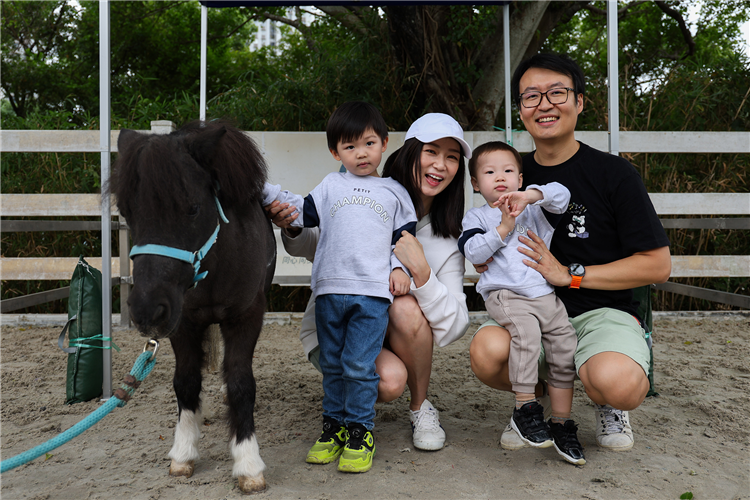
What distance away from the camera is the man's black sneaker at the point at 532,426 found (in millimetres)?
1984

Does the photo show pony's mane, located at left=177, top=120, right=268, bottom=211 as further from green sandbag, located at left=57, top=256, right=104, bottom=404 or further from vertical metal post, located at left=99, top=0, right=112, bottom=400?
green sandbag, located at left=57, top=256, right=104, bottom=404

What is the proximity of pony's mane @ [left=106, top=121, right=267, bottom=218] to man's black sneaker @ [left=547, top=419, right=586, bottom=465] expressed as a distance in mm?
1517

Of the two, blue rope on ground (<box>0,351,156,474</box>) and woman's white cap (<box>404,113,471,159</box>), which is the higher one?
woman's white cap (<box>404,113,471,159</box>)

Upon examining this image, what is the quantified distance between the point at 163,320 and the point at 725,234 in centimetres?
535

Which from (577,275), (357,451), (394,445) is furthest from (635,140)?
(357,451)

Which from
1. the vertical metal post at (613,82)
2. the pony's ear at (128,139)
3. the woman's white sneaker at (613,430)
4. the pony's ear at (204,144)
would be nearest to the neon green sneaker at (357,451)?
the woman's white sneaker at (613,430)

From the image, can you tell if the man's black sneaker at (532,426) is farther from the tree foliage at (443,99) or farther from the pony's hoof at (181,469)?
the tree foliage at (443,99)

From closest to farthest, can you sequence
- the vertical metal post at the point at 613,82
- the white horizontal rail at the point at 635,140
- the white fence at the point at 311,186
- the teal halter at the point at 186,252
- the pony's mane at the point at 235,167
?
the teal halter at the point at 186,252 → the pony's mane at the point at 235,167 → the vertical metal post at the point at 613,82 → the white fence at the point at 311,186 → the white horizontal rail at the point at 635,140

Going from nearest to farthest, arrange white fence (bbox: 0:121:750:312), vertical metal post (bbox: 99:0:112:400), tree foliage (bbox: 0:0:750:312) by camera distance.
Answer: vertical metal post (bbox: 99:0:112:400) → white fence (bbox: 0:121:750:312) → tree foliage (bbox: 0:0:750:312)

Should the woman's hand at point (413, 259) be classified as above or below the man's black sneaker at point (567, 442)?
above

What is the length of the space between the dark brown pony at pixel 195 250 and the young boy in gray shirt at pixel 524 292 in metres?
0.94

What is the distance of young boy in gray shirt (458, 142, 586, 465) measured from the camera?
2.02 metres

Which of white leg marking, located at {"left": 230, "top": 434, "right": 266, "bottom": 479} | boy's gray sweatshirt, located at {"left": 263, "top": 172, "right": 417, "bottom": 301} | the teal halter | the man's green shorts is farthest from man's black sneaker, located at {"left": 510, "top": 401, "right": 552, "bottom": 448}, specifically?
the teal halter

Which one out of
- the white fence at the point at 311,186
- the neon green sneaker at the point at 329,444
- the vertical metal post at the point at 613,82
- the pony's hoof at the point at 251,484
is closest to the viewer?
the pony's hoof at the point at 251,484
